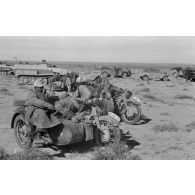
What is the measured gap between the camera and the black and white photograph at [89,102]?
6.15 m

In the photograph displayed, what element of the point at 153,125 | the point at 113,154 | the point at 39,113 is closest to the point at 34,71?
the point at 39,113

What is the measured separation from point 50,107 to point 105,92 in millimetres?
1858


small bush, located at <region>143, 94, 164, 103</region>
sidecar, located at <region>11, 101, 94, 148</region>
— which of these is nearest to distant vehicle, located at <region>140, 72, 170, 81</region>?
small bush, located at <region>143, 94, 164, 103</region>

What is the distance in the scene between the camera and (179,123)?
23.4 ft

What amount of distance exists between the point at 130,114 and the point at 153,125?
58 cm

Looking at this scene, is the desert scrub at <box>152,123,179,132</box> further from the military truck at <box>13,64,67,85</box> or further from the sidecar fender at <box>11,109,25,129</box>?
the sidecar fender at <box>11,109,25,129</box>

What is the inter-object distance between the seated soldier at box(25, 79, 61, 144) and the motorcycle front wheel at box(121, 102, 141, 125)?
2.16 meters

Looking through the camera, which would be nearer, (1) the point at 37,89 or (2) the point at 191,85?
(1) the point at 37,89

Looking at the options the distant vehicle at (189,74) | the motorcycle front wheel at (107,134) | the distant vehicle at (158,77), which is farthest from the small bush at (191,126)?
the distant vehicle at (158,77)

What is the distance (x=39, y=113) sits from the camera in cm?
592

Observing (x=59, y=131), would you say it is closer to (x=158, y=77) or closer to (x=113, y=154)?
(x=113, y=154)

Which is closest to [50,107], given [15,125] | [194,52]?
[15,125]

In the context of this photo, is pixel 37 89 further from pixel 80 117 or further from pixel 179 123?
pixel 179 123

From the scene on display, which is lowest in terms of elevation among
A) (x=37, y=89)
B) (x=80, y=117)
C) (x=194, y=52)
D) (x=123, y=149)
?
(x=123, y=149)
